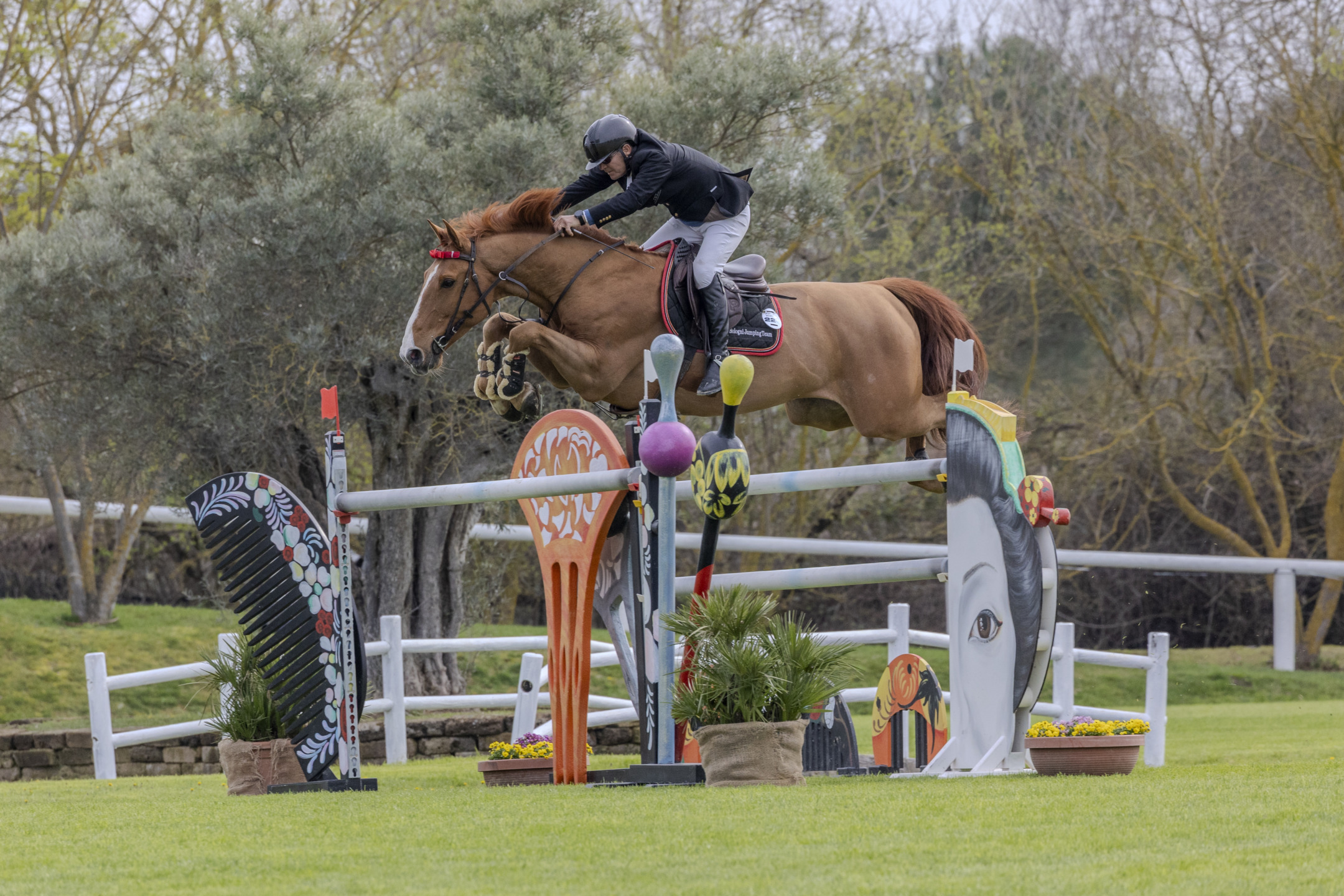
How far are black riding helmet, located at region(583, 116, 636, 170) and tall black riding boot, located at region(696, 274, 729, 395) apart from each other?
2.09 ft

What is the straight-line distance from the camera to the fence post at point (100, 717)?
7.62 m

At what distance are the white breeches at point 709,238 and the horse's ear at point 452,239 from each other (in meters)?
0.79

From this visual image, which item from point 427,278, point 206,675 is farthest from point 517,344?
point 206,675

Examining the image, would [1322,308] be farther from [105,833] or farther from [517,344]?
[105,833]

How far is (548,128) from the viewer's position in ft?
32.1

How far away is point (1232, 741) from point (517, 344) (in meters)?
5.18

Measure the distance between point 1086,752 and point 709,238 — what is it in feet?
8.13

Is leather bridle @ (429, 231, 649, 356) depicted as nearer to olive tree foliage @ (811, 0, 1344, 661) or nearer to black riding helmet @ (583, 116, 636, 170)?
black riding helmet @ (583, 116, 636, 170)

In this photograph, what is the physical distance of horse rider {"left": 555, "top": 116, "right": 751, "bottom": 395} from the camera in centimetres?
575

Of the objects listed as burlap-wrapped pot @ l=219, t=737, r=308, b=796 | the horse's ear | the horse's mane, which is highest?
the horse's mane

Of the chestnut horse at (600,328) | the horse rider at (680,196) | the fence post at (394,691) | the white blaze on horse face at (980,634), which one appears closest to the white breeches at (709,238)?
the horse rider at (680,196)

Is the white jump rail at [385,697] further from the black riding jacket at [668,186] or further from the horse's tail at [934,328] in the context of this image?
the black riding jacket at [668,186]

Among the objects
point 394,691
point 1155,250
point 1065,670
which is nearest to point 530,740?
point 394,691

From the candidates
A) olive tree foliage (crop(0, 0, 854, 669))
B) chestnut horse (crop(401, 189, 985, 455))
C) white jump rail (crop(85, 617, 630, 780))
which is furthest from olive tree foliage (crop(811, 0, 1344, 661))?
chestnut horse (crop(401, 189, 985, 455))
